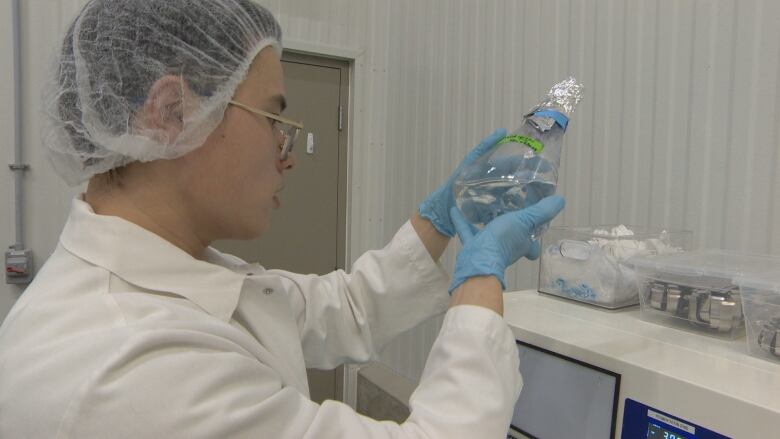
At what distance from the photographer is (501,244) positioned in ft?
3.03

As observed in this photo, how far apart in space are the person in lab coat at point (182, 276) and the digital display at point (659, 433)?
0.74ft

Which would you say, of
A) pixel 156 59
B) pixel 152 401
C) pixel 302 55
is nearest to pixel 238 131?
pixel 156 59

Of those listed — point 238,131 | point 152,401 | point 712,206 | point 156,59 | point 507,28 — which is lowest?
point 152,401

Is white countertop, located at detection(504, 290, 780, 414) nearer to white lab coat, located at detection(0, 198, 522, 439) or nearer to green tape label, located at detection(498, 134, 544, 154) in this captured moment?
white lab coat, located at detection(0, 198, 522, 439)

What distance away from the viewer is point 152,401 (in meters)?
0.59

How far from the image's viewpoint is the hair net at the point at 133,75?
0.80 m

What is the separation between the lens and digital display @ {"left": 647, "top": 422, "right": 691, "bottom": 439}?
733 mm

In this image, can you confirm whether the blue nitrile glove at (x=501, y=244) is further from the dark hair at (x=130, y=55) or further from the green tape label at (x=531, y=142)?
the dark hair at (x=130, y=55)

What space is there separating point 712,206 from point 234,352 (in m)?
1.29

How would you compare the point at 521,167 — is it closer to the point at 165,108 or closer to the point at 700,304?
the point at 700,304

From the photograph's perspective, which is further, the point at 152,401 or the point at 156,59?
the point at 156,59

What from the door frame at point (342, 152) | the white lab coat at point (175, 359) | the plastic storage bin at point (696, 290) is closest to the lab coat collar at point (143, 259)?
the white lab coat at point (175, 359)

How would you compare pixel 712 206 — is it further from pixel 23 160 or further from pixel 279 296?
pixel 23 160

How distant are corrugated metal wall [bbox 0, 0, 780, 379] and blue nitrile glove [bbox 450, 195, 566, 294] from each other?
2.09 feet
